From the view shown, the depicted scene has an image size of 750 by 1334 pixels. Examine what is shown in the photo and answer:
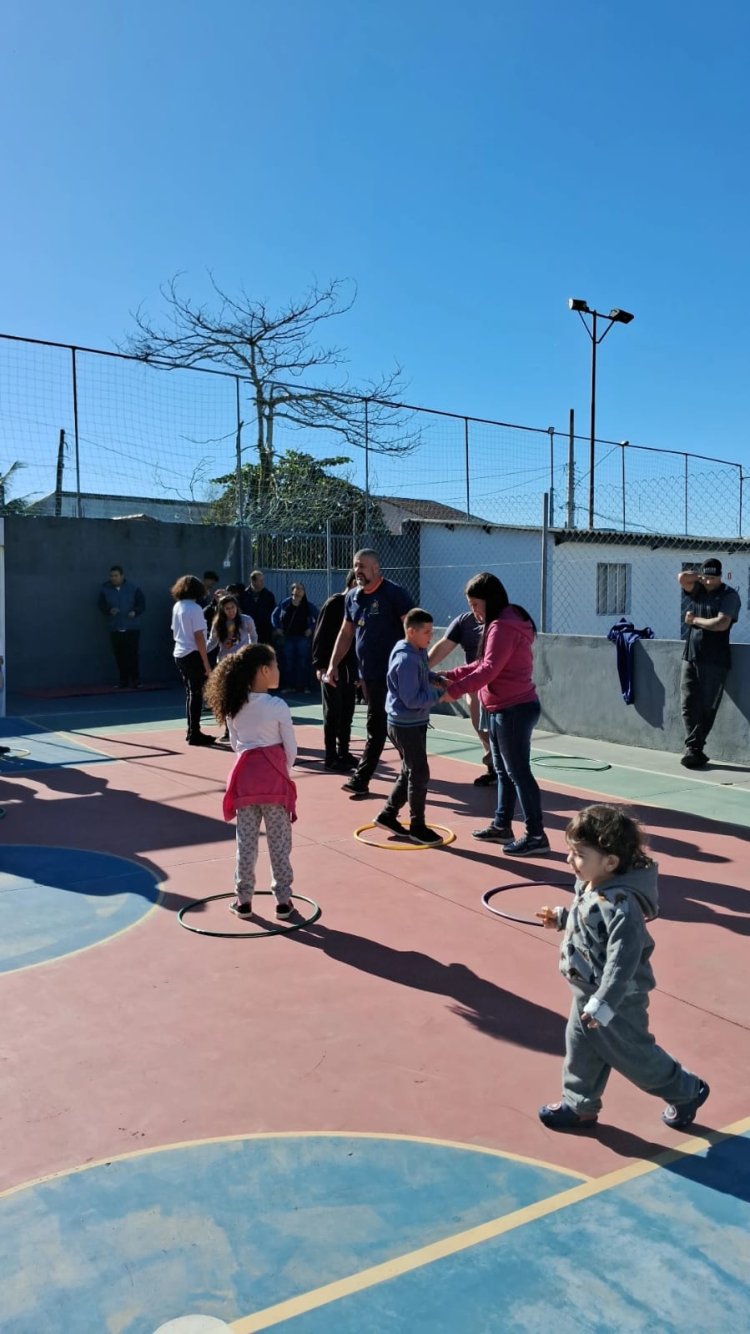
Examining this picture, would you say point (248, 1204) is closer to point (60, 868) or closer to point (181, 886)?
point (181, 886)

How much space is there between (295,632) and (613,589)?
913 cm

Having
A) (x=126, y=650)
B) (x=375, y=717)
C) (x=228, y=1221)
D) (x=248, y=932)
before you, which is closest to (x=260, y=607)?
(x=126, y=650)

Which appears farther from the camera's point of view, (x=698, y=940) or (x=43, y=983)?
(x=698, y=940)

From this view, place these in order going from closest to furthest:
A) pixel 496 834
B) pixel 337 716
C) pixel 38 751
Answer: pixel 496 834
pixel 337 716
pixel 38 751

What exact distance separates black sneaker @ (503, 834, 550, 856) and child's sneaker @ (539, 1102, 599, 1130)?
3055mm

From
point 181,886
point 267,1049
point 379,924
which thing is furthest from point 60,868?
point 267,1049

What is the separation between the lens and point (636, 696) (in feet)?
34.0

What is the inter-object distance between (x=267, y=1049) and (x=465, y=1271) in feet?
4.34

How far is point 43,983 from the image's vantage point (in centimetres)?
414

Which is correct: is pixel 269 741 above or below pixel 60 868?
above

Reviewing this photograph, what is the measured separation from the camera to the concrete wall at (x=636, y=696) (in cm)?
938

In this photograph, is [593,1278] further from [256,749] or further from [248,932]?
[256,749]

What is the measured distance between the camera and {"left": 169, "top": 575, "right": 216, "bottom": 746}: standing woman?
9.53 metres

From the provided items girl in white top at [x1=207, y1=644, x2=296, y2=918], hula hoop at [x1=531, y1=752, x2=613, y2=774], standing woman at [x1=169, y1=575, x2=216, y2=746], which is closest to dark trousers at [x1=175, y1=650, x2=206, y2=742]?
standing woman at [x1=169, y1=575, x2=216, y2=746]
